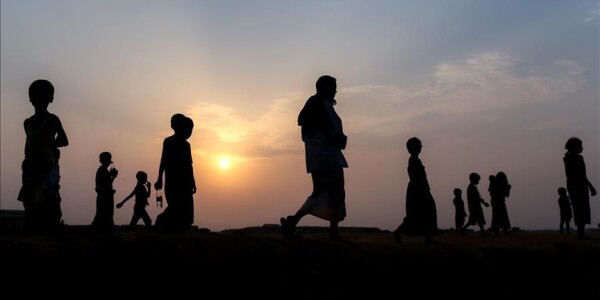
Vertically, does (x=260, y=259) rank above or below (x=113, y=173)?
below

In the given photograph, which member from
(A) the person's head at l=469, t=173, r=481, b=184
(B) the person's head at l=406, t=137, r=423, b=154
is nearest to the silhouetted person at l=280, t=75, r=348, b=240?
(B) the person's head at l=406, t=137, r=423, b=154

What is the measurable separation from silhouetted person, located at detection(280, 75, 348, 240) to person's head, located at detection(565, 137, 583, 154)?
498cm

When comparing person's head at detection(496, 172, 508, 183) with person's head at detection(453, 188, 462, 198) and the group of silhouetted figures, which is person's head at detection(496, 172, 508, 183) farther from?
the group of silhouetted figures

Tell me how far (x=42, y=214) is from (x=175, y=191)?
1.93m

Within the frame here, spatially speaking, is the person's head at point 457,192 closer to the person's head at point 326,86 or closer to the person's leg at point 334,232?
the person's head at point 326,86

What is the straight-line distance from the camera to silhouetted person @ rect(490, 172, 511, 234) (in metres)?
16.6

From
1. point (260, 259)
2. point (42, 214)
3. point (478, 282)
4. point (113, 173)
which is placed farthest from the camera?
point (113, 173)

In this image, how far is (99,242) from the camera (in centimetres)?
425

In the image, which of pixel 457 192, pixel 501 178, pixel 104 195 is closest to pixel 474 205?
pixel 501 178

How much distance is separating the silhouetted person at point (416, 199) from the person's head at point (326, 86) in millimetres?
1586

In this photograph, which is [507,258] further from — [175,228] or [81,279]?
[175,228]

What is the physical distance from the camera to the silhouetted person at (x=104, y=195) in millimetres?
12305

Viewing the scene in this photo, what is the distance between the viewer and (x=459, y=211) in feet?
61.4

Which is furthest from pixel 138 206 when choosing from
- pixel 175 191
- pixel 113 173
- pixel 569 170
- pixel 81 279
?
pixel 81 279
